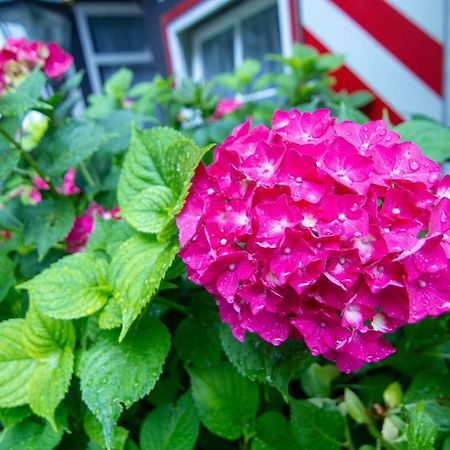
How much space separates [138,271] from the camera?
51cm

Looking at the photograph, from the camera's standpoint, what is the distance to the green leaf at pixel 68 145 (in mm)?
793

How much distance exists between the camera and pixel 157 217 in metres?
0.55

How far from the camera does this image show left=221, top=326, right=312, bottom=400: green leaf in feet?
1.65

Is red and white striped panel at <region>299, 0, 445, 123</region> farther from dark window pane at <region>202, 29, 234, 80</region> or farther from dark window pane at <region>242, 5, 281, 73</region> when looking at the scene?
dark window pane at <region>202, 29, 234, 80</region>

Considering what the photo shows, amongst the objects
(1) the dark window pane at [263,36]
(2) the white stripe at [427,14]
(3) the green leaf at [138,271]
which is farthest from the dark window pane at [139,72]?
(3) the green leaf at [138,271]

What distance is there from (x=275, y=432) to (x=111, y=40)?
13.9 feet

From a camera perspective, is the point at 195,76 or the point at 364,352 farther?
the point at 195,76

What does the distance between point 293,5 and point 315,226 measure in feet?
5.55

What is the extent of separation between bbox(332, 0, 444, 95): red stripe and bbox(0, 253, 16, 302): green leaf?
140 centimetres

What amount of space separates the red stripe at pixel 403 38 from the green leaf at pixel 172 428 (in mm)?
1356

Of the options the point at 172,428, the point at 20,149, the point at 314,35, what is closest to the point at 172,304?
the point at 172,428

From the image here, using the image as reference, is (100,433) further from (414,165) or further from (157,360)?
(414,165)

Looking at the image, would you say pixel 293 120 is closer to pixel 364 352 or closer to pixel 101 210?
pixel 364 352

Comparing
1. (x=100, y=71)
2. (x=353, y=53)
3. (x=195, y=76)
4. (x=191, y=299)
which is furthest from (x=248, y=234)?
(x=100, y=71)
